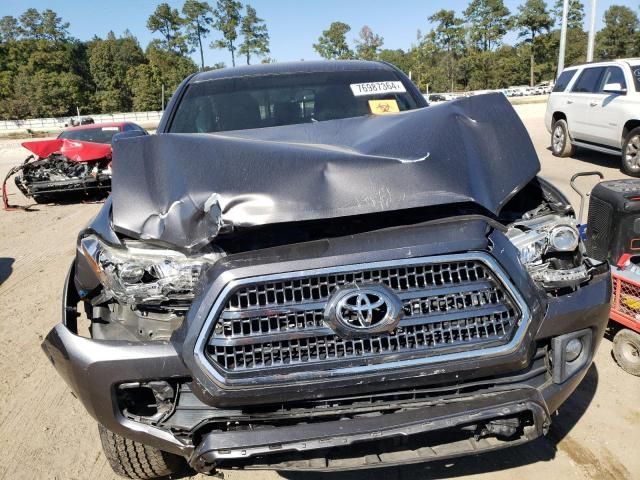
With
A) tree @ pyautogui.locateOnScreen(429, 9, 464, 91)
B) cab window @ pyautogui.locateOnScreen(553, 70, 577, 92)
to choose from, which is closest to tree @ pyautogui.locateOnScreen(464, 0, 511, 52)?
tree @ pyautogui.locateOnScreen(429, 9, 464, 91)

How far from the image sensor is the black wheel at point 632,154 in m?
8.91

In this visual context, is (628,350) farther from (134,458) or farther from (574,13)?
(574,13)

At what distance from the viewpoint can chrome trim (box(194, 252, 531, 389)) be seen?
1862mm

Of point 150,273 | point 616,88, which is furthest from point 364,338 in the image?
point 616,88

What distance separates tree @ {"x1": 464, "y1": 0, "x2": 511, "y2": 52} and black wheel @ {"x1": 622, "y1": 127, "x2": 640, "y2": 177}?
73836 millimetres

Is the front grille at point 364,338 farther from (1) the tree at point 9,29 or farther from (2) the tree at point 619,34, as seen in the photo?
(1) the tree at point 9,29

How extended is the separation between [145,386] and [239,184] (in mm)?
820

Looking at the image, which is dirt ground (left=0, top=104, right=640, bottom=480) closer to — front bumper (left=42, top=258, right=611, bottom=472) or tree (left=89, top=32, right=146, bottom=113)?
front bumper (left=42, top=258, right=611, bottom=472)

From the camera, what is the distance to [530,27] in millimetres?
73000

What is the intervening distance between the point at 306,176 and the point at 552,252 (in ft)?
3.45

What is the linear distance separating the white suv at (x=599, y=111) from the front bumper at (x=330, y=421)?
824 cm

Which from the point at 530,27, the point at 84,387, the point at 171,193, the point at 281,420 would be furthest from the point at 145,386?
the point at 530,27

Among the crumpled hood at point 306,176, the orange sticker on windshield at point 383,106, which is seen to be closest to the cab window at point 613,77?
the orange sticker on windshield at point 383,106

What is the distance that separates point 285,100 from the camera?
12.0 feet
